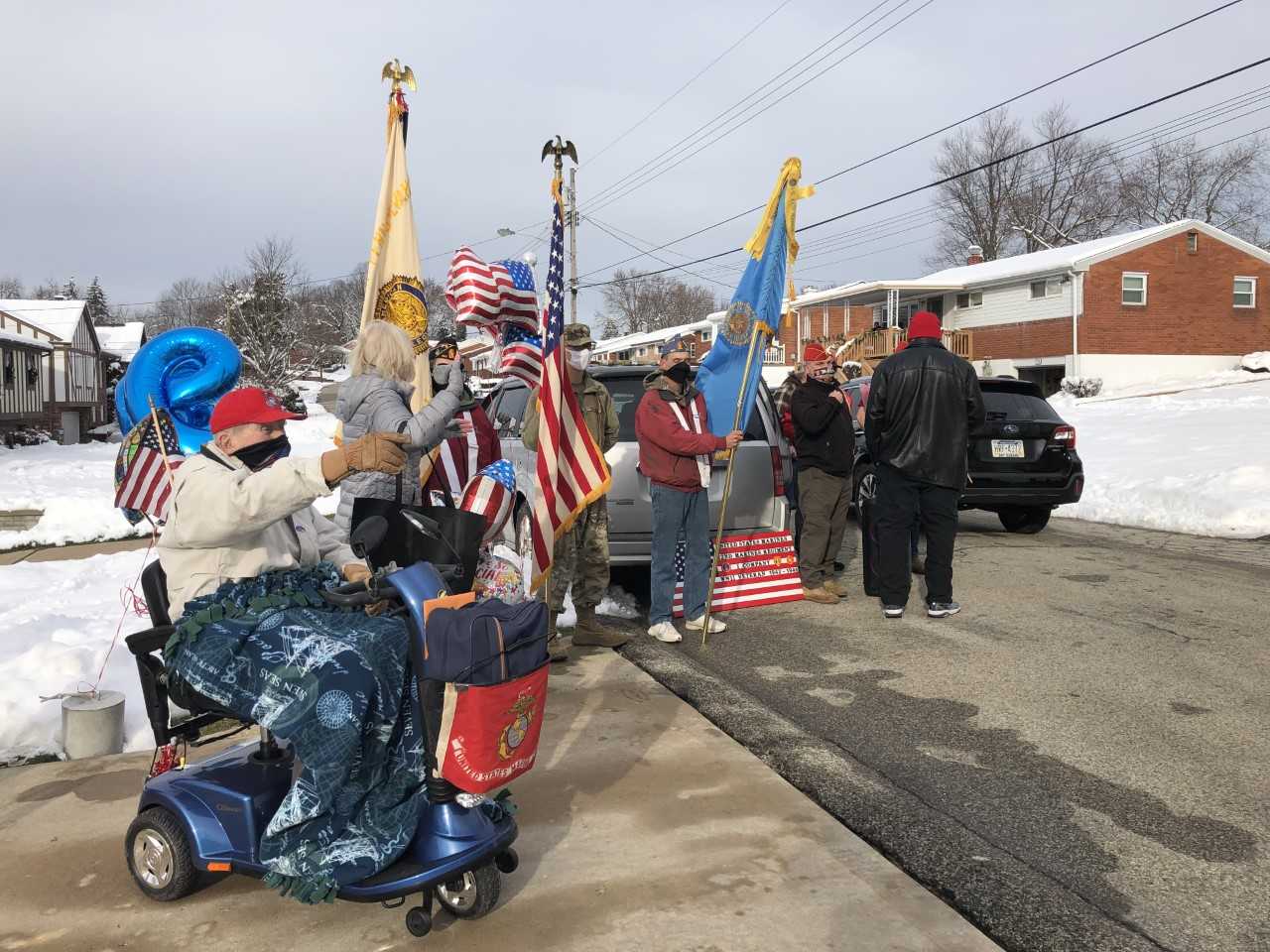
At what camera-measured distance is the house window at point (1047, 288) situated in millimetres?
34094

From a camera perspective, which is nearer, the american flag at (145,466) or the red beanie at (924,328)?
the american flag at (145,466)

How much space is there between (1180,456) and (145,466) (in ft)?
55.2

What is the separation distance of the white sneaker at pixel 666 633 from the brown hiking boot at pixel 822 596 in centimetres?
140

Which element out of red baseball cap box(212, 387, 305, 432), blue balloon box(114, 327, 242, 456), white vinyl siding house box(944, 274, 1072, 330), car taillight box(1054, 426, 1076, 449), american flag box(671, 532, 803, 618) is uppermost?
white vinyl siding house box(944, 274, 1072, 330)

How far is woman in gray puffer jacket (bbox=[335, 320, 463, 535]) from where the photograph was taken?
4.10m

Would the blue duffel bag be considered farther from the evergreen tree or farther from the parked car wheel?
the evergreen tree

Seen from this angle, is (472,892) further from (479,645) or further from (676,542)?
(676,542)

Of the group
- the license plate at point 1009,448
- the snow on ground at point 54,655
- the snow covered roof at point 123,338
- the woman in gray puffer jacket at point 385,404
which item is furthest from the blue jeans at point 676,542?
the snow covered roof at point 123,338

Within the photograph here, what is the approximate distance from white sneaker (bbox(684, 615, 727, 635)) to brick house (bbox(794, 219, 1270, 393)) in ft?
94.4

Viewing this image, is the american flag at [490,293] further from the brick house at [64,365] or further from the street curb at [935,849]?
the brick house at [64,365]

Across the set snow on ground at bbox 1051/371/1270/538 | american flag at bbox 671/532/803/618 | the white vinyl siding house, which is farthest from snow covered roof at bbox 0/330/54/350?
american flag at bbox 671/532/803/618

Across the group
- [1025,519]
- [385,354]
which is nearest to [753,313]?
[385,354]

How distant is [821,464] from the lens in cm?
732

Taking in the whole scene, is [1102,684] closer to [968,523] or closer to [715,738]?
[715,738]
